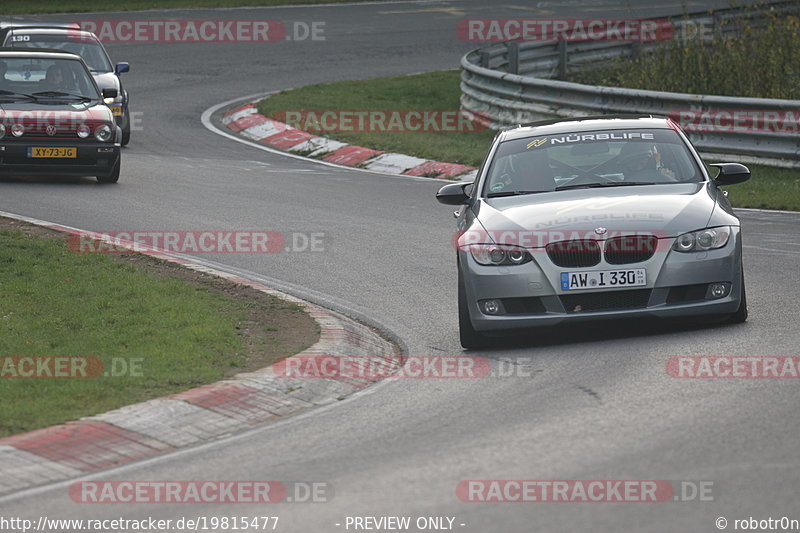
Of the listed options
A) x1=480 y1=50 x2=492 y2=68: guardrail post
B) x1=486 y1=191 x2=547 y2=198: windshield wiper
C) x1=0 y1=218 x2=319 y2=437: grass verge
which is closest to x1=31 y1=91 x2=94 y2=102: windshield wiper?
x1=0 y1=218 x2=319 y2=437: grass verge

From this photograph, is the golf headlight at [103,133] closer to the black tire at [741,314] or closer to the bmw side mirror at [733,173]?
the bmw side mirror at [733,173]

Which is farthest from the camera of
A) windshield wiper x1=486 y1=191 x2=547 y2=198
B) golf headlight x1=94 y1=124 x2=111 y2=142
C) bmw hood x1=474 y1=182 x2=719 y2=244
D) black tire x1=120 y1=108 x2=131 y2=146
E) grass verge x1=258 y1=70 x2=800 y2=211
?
black tire x1=120 y1=108 x2=131 y2=146

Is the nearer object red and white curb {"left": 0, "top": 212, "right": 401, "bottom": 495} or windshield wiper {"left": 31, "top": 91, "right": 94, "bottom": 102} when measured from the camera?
red and white curb {"left": 0, "top": 212, "right": 401, "bottom": 495}

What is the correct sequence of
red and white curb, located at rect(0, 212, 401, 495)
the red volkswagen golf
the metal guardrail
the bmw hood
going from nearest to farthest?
red and white curb, located at rect(0, 212, 401, 495) < the bmw hood < the metal guardrail < the red volkswagen golf

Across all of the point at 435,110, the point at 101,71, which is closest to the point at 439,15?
the point at 435,110

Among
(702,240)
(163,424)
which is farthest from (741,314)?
(163,424)

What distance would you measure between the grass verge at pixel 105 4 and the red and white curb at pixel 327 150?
45.8ft

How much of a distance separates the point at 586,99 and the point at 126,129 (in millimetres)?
7469

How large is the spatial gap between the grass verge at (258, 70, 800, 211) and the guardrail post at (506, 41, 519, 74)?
4.08 ft

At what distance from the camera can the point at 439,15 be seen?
1538 inches

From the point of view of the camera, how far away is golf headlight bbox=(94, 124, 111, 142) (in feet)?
58.3

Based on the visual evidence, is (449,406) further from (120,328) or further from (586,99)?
(586,99)

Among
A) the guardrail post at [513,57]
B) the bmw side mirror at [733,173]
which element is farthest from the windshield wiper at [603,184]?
the guardrail post at [513,57]

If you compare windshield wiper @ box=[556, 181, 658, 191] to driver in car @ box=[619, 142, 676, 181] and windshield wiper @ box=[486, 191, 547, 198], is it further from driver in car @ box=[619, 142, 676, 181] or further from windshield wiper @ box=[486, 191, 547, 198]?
windshield wiper @ box=[486, 191, 547, 198]
